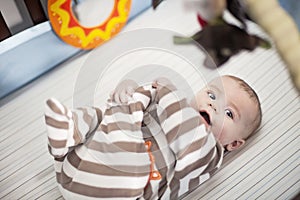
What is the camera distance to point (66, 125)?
0.64 metres

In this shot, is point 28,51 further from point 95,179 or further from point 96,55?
point 95,179

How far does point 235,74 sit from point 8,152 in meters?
0.42

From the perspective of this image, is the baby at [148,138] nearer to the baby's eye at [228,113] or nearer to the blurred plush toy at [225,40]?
the baby's eye at [228,113]

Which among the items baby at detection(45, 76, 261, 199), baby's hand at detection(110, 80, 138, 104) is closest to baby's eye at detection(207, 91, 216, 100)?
baby at detection(45, 76, 261, 199)

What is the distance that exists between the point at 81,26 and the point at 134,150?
334 mm

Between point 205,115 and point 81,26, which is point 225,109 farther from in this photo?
point 81,26

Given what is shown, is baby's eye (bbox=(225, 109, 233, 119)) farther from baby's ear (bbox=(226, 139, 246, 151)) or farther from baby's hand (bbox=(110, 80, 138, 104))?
baby's hand (bbox=(110, 80, 138, 104))

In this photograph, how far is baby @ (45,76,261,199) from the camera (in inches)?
25.3

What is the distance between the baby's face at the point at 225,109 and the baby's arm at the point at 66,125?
0.17m

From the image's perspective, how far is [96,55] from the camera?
2.88 ft

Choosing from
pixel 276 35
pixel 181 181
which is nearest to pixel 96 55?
pixel 181 181

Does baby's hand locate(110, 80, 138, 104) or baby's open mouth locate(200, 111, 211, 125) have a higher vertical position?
baby's hand locate(110, 80, 138, 104)

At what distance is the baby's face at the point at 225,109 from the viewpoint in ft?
2.31

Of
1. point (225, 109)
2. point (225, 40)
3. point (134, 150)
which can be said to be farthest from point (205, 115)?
point (225, 40)
